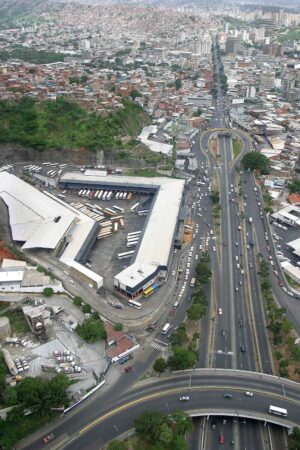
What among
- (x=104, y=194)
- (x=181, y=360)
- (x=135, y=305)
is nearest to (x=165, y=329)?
(x=135, y=305)

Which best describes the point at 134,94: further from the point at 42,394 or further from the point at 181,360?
the point at 42,394

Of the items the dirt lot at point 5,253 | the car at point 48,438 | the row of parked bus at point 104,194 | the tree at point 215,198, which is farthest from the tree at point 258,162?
the car at point 48,438

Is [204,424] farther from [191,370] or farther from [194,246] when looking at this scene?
[194,246]

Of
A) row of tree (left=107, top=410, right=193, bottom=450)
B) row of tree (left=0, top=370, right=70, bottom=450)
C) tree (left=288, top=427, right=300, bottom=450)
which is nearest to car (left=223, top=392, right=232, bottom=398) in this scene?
row of tree (left=107, top=410, right=193, bottom=450)

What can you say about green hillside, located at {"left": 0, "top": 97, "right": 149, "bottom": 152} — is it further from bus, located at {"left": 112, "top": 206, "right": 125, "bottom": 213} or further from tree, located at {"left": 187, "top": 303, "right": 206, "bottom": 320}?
tree, located at {"left": 187, "top": 303, "right": 206, "bottom": 320}

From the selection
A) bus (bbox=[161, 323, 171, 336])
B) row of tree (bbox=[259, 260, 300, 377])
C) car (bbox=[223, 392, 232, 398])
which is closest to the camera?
car (bbox=[223, 392, 232, 398])
